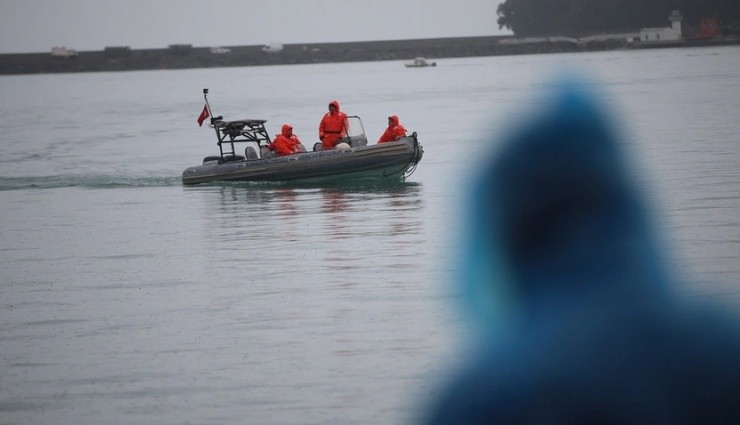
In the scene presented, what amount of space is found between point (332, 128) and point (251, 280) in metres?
11.6

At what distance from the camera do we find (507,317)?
16109 mm

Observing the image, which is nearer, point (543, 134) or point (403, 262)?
point (403, 262)

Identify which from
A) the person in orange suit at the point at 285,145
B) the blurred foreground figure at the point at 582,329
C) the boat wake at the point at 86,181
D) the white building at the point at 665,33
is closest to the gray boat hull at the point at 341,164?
the person in orange suit at the point at 285,145

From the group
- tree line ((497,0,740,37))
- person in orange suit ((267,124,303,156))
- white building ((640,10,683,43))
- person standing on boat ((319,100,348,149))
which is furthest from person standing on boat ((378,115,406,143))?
tree line ((497,0,740,37))

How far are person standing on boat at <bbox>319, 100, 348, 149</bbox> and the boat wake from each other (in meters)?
5.74

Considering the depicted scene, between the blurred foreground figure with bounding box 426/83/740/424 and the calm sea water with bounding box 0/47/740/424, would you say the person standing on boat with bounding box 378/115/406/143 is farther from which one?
the blurred foreground figure with bounding box 426/83/740/424

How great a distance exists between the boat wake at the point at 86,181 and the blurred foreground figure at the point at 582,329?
38.4 feet

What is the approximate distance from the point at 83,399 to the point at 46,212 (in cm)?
1678

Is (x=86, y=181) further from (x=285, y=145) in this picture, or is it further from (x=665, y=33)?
(x=665, y=33)

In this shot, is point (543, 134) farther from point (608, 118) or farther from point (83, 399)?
point (83, 399)

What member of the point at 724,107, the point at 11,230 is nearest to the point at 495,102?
the point at 724,107

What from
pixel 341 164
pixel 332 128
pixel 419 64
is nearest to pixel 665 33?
pixel 419 64

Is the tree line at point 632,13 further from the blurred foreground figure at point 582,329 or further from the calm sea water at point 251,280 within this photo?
the blurred foreground figure at point 582,329

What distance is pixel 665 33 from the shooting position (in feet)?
586
